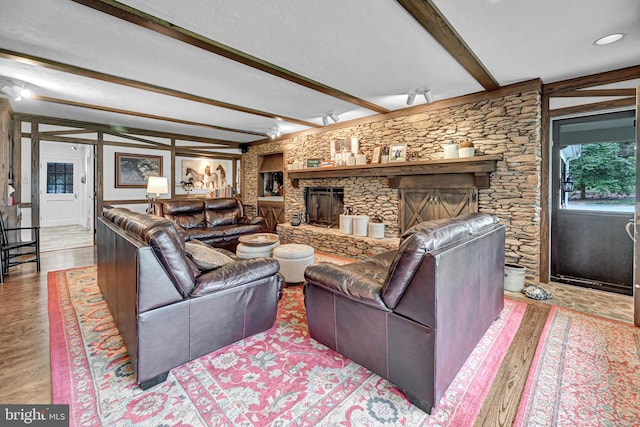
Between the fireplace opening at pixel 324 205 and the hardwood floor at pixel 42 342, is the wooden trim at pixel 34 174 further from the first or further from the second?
the fireplace opening at pixel 324 205

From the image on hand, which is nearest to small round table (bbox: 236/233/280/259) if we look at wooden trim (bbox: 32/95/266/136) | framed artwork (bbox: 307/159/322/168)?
framed artwork (bbox: 307/159/322/168)

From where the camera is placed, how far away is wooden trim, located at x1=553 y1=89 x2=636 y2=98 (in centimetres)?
317

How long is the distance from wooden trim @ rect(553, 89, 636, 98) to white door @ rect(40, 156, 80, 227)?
12.0 m

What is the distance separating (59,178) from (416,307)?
1134cm

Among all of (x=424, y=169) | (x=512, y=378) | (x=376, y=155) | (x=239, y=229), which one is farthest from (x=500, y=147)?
(x=239, y=229)

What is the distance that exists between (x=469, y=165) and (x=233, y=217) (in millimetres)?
4385

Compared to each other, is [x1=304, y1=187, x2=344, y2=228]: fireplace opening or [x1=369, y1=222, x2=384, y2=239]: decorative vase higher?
[x1=304, y1=187, x2=344, y2=228]: fireplace opening

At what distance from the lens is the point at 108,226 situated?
8.55 ft

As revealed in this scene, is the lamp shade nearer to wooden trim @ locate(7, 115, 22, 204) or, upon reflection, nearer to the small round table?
wooden trim @ locate(7, 115, 22, 204)

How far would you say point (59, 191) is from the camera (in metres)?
8.84

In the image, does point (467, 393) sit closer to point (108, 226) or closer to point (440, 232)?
point (440, 232)

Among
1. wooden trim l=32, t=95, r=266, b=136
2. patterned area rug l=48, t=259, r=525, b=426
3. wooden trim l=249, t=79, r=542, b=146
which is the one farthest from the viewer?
wooden trim l=32, t=95, r=266, b=136

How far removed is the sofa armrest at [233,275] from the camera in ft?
6.48

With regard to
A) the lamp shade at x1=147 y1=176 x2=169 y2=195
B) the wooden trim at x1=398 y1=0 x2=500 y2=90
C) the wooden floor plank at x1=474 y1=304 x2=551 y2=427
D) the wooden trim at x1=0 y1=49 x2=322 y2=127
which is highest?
the wooden trim at x1=0 y1=49 x2=322 y2=127
